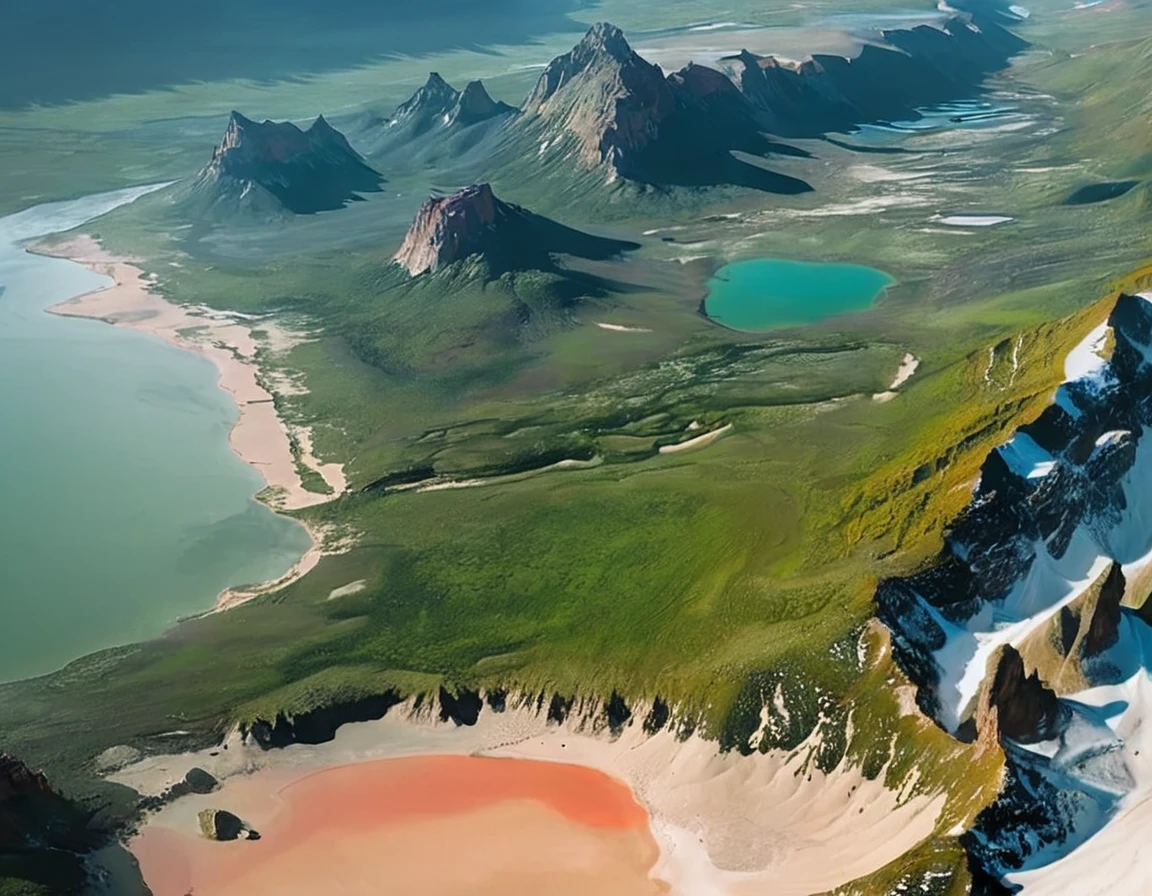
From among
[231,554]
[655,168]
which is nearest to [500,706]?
[231,554]

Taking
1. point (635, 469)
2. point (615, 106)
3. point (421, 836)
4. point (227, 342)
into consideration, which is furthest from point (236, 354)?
point (421, 836)

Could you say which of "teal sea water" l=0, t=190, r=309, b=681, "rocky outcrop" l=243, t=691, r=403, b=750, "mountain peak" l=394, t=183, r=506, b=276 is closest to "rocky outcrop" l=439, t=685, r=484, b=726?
"rocky outcrop" l=243, t=691, r=403, b=750

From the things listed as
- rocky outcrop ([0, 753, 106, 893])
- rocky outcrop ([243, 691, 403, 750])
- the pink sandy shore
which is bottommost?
the pink sandy shore

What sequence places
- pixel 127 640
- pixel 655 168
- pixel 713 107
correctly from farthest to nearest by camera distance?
1. pixel 713 107
2. pixel 655 168
3. pixel 127 640

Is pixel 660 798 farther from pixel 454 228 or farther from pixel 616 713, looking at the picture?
pixel 454 228

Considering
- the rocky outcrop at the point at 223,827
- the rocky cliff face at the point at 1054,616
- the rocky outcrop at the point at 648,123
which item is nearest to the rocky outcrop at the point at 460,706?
the rocky outcrop at the point at 223,827

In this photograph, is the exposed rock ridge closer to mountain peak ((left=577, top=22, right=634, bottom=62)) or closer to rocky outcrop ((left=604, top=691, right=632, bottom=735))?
mountain peak ((left=577, top=22, right=634, bottom=62))

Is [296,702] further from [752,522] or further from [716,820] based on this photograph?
[752,522]
